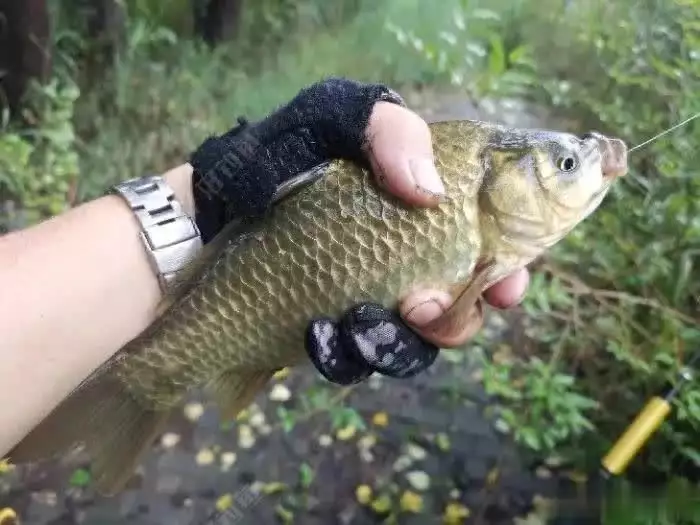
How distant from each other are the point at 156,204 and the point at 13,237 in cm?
21

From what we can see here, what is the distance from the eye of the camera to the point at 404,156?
855 millimetres

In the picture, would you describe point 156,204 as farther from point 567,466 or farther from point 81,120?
point 81,120

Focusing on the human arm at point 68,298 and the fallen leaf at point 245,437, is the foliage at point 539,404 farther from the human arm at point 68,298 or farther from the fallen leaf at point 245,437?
the human arm at point 68,298

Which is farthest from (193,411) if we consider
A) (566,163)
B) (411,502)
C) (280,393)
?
(566,163)

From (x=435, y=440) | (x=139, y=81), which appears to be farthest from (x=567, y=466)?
(x=139, y=81)

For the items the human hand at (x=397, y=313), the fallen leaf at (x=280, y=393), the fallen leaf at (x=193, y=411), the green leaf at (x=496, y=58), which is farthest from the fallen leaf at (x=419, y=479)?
the green leaf at (x=496, y=58)

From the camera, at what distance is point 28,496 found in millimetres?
1591

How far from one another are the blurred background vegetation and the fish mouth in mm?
791

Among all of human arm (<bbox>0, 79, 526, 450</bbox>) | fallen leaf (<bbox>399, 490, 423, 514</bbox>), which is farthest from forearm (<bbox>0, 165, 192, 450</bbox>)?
fallen leaf (<bbox>399, 490, 423, 514</bbox>)

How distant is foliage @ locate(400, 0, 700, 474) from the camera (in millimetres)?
1700

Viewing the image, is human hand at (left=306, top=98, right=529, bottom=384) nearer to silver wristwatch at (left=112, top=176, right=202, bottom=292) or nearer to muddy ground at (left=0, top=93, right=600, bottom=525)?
silver wristwatch at (left=112, top=176, right=202, bottom=292)

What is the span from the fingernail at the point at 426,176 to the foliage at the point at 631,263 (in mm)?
930

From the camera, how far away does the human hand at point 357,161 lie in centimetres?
88

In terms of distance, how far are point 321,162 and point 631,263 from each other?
1.17 metres
